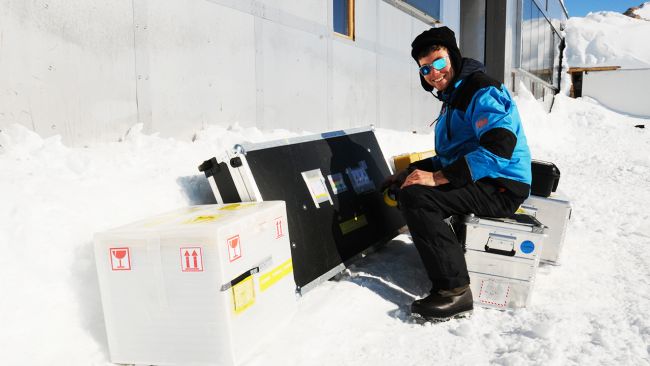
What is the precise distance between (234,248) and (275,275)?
16.8 inches

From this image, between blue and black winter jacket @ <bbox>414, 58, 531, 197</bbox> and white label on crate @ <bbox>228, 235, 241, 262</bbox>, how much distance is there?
131 centimetres

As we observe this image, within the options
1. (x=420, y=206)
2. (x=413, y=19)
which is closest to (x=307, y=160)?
(x=420, y=206)

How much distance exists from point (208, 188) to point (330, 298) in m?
1.18

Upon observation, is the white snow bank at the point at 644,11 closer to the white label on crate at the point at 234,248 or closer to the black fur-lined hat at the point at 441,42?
the black fur-lined hat at the point at 441,42

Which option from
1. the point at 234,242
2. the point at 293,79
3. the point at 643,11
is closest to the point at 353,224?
the point at 234,242

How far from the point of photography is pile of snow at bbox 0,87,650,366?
2.21 metres

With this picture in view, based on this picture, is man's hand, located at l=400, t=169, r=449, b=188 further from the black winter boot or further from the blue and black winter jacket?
the black winter boot

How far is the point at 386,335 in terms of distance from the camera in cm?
253

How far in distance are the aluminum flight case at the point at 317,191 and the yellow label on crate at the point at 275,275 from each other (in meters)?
0.24

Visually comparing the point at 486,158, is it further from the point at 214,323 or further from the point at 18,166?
the point at 18,166

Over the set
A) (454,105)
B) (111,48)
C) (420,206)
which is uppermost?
(111,48)

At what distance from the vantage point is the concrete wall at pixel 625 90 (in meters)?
25.0

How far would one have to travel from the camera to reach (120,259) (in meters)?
2.14

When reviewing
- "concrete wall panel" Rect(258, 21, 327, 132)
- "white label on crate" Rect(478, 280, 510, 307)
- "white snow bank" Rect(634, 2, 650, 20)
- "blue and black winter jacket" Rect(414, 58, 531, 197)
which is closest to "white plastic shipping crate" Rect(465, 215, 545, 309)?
"white label on crate" Rect(478, 280, 510, 307)
